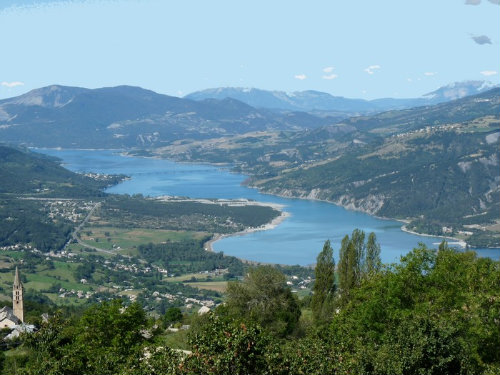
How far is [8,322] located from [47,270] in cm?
4933

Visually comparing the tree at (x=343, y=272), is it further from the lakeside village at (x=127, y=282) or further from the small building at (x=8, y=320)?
the lakeside village at (x=127, y=282)

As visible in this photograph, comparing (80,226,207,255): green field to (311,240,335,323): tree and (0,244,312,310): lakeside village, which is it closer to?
(0,244,312,310): lakeside village

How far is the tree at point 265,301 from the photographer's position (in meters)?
35.5

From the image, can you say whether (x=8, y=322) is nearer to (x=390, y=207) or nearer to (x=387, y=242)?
(x=387, y=242)

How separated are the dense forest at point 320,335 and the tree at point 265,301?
58mm

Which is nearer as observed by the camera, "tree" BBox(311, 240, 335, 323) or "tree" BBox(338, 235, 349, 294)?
"tree" BBox(311, 240, 335, 323)

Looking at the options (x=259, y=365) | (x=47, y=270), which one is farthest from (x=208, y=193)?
(x=259, y=365)

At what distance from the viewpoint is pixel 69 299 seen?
252 feet

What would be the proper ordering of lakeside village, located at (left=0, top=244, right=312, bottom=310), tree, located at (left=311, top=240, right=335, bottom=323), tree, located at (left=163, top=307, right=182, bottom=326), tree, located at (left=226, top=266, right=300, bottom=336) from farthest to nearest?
lakeside village, located at (left=0, top=244, right=312, bottom=310), tree, located at (left=163, top=307, right=182, bottom=326), tree, located at (left=311, top=240, right=335, bottom=323), tree, located at (left=226, top=266, right=300, bottom=336)

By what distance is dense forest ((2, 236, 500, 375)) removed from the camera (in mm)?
16609

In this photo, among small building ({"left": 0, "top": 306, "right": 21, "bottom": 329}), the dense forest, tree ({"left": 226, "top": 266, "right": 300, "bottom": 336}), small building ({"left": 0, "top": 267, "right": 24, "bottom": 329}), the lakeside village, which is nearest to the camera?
the dense forest

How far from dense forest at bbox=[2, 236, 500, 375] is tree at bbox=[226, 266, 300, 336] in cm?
6

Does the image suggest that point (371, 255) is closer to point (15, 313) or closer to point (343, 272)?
point (343, 272)

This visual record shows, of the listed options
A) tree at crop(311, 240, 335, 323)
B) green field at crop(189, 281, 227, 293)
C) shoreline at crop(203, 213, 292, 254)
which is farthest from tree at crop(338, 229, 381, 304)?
shoreline at crop(203, 213, 292, 254)
